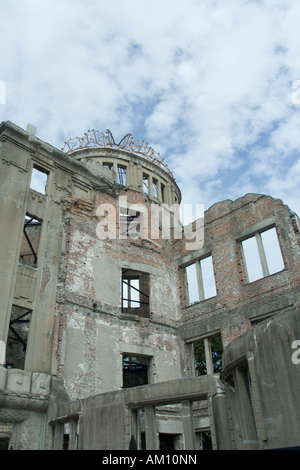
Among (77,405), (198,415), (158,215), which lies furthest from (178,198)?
(77,405)

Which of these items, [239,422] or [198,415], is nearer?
[239,422]

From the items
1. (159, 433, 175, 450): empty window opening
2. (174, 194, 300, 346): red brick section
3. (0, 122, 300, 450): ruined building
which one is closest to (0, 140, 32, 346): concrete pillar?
(0, 122, 300, 450): ruined building

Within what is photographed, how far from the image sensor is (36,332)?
12836 mm

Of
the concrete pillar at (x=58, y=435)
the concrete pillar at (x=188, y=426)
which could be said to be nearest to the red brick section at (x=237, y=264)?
the concrete pillar at (x=188, y=426)

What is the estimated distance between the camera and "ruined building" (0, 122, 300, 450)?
863 cm

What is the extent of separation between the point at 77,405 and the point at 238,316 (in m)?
6.82

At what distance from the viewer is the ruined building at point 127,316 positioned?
8632 millimetres

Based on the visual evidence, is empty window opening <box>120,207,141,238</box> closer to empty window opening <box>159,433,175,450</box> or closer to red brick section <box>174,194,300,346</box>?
red brick section <box>174,194,300,346</box>

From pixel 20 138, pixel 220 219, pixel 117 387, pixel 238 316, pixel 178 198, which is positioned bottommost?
pixel 117 387

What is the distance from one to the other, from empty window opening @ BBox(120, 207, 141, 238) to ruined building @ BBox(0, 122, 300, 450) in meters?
0.06

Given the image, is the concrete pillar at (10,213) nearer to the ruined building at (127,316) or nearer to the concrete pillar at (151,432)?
the ruined building at (127,316)

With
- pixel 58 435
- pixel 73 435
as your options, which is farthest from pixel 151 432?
pixel 58 435

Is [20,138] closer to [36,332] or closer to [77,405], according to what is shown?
[36,332]

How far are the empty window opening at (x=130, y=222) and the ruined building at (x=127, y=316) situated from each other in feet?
0.18
